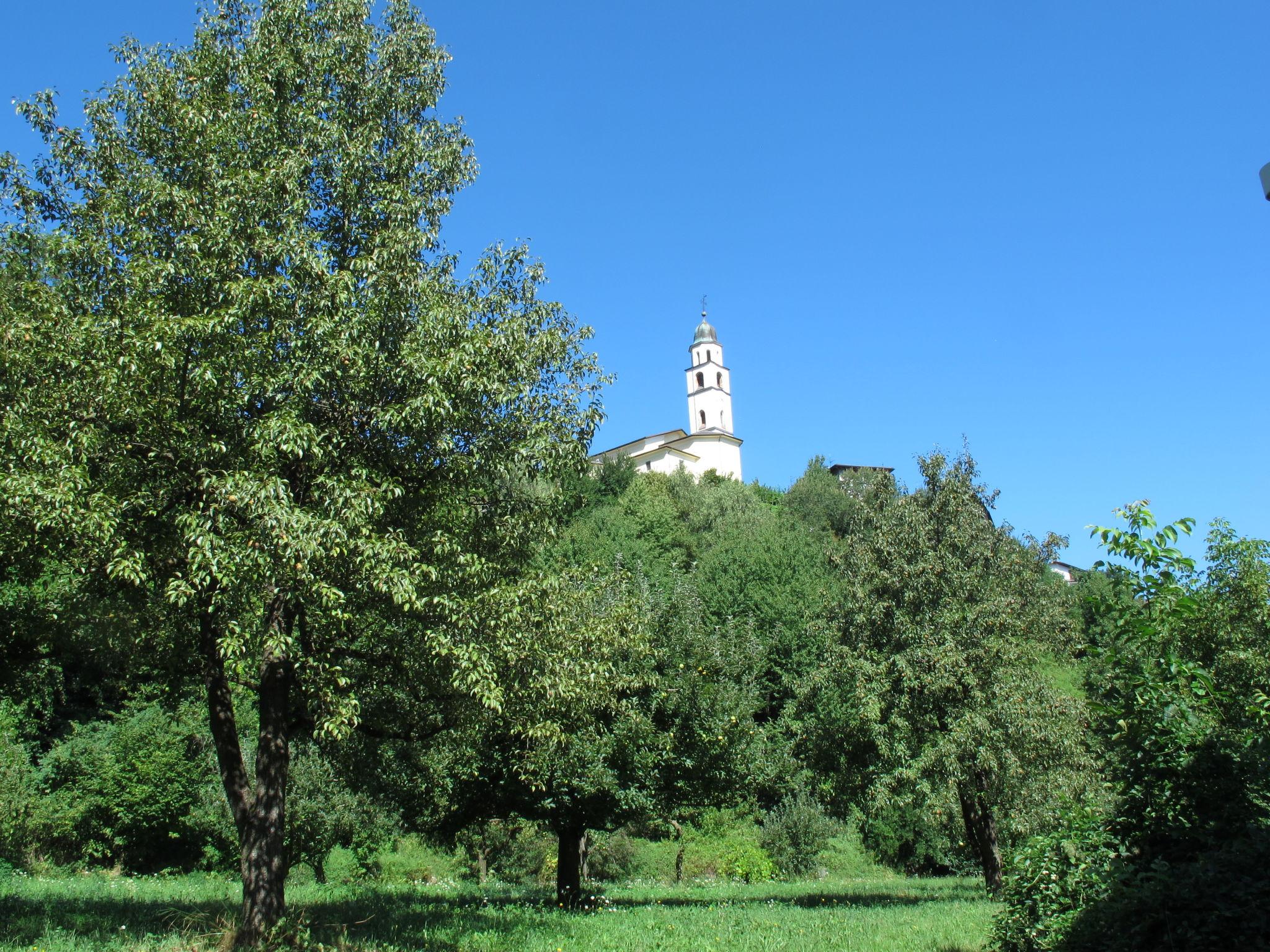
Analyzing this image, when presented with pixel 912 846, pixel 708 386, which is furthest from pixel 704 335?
pixel 912 846

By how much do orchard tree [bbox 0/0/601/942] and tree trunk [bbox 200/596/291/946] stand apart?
0.03 m

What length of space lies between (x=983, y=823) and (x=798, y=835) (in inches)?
597

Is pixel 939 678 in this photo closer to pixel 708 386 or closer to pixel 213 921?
pixel 213 921

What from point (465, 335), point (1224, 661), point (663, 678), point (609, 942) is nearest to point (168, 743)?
point (663, 678)

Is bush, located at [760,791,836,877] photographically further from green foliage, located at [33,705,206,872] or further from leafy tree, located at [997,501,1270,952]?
leafy tree, located at [997,501,1270,952]

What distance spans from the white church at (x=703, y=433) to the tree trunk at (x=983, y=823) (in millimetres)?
87287

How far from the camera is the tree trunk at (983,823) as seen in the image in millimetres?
19750

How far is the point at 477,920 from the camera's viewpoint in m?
13.5

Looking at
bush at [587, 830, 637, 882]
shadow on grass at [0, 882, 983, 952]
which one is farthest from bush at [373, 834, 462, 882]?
shadow on grass at [0, 882, 983, 952]

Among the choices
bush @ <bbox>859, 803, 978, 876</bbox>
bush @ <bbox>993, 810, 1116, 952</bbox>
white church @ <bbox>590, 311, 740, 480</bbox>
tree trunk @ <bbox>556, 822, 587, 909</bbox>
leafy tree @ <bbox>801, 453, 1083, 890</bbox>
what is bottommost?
bush @ <bbox>859, 803, 978, 876</bbox>

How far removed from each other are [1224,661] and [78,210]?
24569 mm

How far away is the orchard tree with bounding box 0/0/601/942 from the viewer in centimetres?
909

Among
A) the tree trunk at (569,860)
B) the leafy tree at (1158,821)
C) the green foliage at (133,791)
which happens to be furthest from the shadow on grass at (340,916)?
the green foliage at (133,791)

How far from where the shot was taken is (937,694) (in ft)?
65.1
